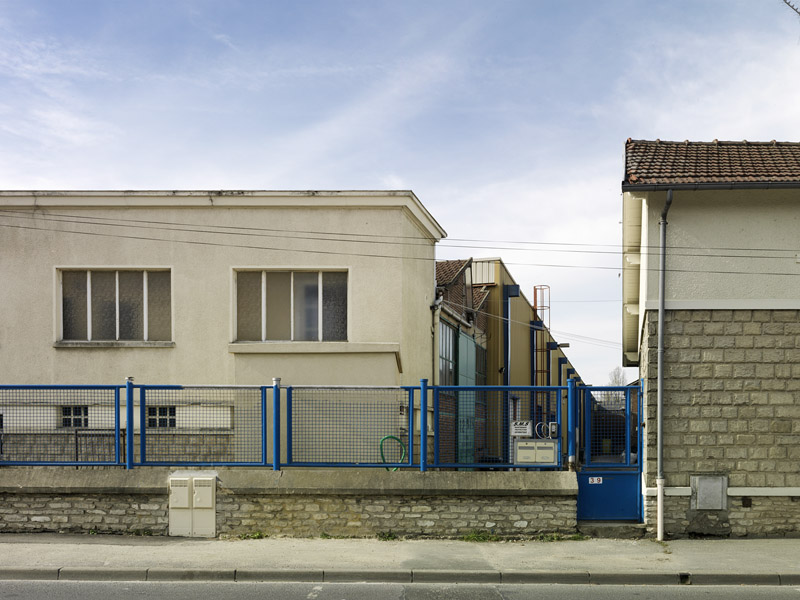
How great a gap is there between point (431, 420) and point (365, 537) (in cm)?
204

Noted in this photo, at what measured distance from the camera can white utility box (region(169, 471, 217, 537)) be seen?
11906mm

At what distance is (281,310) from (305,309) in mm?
469

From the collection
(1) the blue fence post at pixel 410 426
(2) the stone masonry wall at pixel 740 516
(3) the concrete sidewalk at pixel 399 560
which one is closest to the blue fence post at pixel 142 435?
(3) the concrete sidewalk at pixel 399 560

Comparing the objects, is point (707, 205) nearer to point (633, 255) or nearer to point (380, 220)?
point (633, 255)

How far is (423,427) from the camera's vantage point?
1218 cm

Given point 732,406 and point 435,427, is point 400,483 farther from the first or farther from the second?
point 732,406

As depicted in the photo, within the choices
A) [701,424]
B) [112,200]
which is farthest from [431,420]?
[112,200]

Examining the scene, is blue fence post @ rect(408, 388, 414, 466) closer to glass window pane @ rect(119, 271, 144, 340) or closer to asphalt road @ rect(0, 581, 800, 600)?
asphalt road @ rect(0, 581, 800, 600)

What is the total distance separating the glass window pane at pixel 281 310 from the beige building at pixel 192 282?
0.02 metres

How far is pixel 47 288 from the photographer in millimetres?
16391

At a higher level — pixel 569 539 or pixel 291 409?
pixel 291 409

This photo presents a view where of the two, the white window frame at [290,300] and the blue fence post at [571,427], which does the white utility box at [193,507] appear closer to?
the white window frame at [290,300]

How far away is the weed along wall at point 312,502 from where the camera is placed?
38.7 ft

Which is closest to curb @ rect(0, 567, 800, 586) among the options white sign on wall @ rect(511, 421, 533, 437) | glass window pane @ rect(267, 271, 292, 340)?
white sign on wall @ rect(511, 421, 533, 437)
